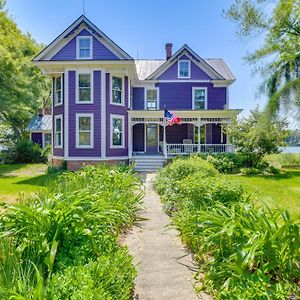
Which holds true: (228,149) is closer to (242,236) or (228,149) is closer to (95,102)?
(95,102)

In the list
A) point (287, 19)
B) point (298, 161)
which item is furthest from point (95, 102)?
point (298, 161)

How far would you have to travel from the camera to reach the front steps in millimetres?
18203

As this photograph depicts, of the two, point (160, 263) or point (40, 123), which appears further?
point (40, 123)

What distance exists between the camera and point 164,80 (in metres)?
22.4

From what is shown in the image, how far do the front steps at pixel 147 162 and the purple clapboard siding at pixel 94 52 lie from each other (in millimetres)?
6248

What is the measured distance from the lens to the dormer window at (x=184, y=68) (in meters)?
22.3

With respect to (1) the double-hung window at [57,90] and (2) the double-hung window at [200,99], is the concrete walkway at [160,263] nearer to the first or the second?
(1) the double-hung window at [57,90]

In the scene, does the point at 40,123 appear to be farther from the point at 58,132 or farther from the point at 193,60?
the point at 193,60

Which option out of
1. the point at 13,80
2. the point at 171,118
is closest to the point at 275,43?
the point at 171,118

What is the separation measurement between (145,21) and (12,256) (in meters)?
16.1

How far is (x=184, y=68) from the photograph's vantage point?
22344 millimetres

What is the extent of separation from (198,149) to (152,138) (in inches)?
171

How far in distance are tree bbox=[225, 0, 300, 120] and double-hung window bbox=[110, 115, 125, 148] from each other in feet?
29.1

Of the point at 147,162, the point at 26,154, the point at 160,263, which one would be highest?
the point at 26,154
